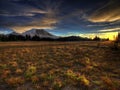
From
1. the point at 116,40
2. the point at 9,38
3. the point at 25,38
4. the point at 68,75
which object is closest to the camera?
the point at 68,75

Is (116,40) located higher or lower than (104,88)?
higher

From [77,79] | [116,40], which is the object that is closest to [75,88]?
[77,79]

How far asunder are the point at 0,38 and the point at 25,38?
16.4 m

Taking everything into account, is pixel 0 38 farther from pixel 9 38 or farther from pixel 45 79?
pixel 45 79

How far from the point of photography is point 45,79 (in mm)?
9570

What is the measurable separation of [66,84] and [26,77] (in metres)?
2.81

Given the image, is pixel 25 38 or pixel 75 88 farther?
pixel 25 38

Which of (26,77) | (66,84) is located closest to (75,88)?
(66,84)

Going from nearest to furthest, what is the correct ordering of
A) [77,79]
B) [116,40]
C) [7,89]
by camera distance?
[7,89] → [77,79] → [116,40]

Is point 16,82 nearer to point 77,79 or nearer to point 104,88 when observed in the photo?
point 77,79

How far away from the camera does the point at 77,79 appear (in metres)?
9.52

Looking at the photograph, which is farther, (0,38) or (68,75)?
(0,38)

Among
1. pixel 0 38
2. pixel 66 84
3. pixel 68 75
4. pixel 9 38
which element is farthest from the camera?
pixel 9 38

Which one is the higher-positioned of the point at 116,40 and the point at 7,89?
the point at 116,40
